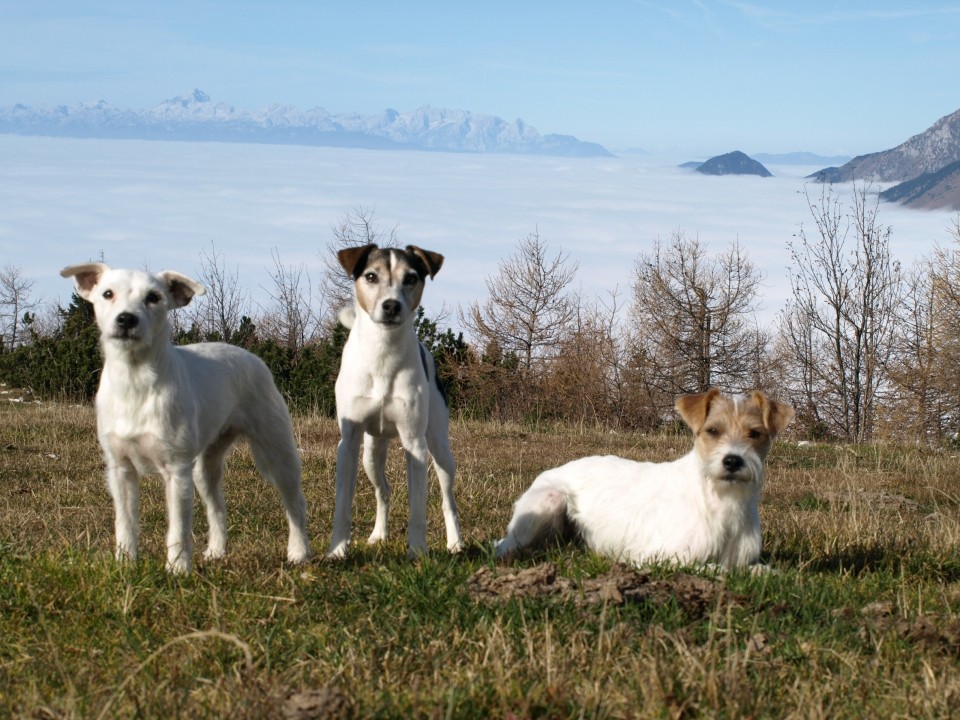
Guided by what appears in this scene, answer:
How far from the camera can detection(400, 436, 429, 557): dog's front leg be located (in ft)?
21.5

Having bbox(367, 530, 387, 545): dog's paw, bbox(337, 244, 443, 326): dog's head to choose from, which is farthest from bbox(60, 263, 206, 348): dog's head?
bbox(367, 530, 387, 545): dog's paw

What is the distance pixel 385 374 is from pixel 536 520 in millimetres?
1358

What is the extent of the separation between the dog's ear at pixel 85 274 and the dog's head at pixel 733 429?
339 cm

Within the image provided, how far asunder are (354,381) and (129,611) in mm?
2086

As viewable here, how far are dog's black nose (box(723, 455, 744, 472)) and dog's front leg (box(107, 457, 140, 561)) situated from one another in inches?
133

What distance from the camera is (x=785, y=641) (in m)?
4.58

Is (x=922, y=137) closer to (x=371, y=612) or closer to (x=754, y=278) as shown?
(x=754, y=278)

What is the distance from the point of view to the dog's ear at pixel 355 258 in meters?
6.45

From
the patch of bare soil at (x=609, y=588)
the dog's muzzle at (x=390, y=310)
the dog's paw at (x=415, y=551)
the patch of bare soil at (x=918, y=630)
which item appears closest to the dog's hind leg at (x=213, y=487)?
the dog's paw at (x=415, y=551)

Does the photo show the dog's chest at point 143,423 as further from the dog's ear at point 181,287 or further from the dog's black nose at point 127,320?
the dog's ear at point 181,287

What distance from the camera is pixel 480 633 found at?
14.8ft

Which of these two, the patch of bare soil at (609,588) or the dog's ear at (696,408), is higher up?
the dog's ear at (696,408)

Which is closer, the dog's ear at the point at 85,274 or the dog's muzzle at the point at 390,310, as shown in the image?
the dog's ear at the point at 85,274

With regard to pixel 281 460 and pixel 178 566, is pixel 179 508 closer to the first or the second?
pixel 178 566
